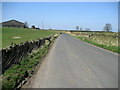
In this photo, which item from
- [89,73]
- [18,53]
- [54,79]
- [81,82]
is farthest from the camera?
[18,53]

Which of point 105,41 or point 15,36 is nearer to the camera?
point 105,41

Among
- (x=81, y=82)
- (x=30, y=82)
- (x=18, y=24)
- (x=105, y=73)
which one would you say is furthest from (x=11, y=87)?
(x=18, y=24)

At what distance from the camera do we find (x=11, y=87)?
5.19 metres

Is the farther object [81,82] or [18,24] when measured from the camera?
[18,24]

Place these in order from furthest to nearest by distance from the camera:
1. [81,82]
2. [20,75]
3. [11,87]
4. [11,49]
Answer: [11,49]
[20,75]
[81,82]
[11,87]

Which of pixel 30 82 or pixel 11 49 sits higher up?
pixel 11 49

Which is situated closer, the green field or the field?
the field

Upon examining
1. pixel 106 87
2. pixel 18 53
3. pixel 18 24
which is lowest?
pixel 106 87

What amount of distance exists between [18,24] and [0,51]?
113591 mm

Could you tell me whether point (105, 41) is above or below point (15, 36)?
below

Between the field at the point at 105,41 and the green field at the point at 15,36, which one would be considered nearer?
the field at the point at 105,41

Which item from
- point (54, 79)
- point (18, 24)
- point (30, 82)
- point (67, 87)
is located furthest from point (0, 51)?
point (18, 24)

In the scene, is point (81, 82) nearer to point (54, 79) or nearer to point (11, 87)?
point (54, 79)

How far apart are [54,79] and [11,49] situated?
3557 mm
